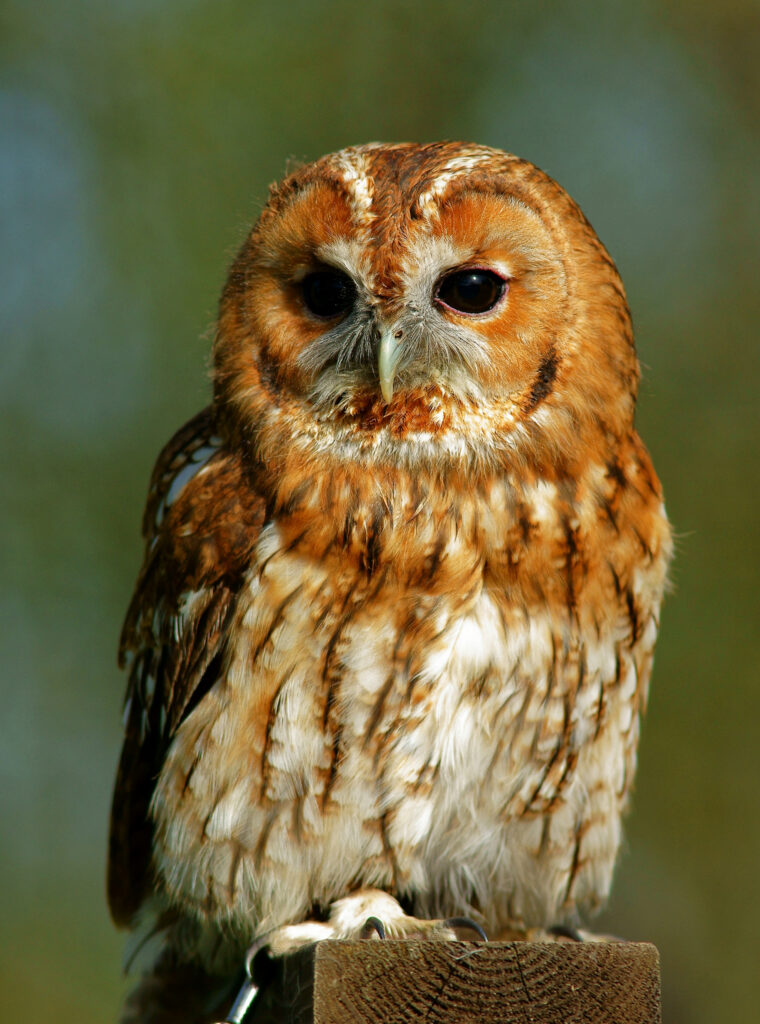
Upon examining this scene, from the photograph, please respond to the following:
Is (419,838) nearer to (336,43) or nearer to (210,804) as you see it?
(210,804)

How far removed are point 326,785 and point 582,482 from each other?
2.52 ft

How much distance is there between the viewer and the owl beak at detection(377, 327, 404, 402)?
6.61ft

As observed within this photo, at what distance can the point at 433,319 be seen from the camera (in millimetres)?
2092

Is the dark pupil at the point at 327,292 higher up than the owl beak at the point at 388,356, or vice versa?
the dark pupil at the point at 327,292

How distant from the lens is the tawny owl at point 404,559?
2070 mm

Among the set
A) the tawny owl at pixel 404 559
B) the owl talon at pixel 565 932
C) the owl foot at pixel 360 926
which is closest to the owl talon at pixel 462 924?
the owl foot at pixel 360 926

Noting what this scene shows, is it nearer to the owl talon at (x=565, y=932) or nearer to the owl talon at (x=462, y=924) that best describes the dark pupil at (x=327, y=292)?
the owl talon at (x=462, y=924)

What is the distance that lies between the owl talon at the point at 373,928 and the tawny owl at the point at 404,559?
0.10 m

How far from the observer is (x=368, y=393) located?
2.13 meters

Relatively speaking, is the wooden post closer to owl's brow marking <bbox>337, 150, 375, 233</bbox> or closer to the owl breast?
the owl breast

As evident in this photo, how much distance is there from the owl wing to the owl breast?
0.07 metres

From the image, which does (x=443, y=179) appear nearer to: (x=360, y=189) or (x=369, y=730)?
(x=360, y=189)

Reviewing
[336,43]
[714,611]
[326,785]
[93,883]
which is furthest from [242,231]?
[93,883]

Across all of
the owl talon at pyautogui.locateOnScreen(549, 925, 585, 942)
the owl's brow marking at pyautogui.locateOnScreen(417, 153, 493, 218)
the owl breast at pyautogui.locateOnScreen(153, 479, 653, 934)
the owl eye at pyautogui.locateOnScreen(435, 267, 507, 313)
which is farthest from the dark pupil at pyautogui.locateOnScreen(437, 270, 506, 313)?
the owl talon at pyautogui.locateOnScreen(549, 925, 585, 942)
